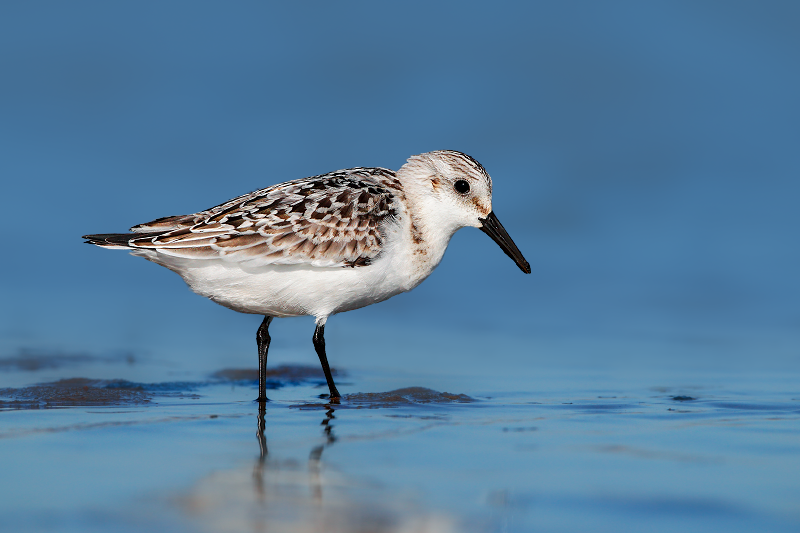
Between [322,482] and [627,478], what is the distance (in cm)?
171

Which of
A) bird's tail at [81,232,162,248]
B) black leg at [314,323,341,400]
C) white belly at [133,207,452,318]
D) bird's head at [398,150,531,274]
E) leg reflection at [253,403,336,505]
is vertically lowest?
leg reflection at [253,403,336,505]

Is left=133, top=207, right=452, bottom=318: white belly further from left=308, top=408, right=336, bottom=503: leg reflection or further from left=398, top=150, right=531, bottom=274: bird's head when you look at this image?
left=308, top=408, right=336, bottom=503: leg reflection

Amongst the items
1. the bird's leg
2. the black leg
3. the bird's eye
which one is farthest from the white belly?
the bird's eye

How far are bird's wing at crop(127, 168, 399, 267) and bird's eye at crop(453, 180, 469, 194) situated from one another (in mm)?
724

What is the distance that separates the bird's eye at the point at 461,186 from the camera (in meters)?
8.33

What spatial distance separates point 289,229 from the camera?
7527 millimetres

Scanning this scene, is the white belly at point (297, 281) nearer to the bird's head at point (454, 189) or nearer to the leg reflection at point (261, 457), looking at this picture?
the bird's head at point (454, 189)

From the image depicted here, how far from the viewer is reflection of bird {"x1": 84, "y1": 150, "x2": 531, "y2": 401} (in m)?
7.45

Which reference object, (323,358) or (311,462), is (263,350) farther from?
(311,462)

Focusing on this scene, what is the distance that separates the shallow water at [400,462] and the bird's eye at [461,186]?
2.03 metres

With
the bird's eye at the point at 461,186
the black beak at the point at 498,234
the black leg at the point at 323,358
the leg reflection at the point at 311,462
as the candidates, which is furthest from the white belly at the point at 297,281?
the leg reflection at the point at 311,462

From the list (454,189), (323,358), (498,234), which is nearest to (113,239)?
(323,358)

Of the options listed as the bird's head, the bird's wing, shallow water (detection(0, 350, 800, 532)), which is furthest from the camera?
the bird's head

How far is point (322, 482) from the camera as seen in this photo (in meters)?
4.52
